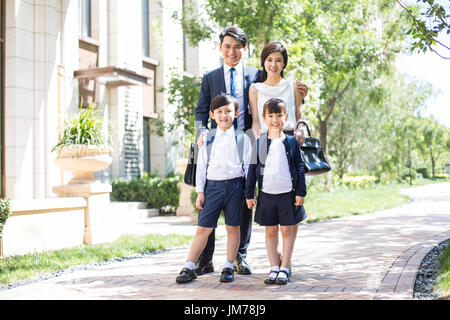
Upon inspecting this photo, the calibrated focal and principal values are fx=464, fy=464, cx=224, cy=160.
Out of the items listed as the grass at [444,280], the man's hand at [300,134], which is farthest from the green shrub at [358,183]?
the man's hand at [300,134]

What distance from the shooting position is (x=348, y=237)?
7.10m

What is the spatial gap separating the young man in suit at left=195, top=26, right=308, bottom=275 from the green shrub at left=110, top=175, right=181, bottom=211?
30.5 feet

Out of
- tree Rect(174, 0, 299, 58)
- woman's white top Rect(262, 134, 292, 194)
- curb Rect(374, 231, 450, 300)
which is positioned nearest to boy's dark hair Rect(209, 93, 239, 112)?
woman's white top Rect(262, 134, 292, 194)

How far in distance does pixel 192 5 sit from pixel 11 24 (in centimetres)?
629

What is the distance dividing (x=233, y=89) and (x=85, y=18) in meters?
11.2

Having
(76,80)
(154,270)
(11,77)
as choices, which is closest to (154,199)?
(76,80)

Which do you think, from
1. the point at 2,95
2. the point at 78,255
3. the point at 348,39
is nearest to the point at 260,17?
the point at 348,39

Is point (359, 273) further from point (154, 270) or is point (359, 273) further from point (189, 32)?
point (189, 32)

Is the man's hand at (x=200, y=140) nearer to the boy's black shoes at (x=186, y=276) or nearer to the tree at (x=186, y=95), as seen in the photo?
the boy's black shoes at (x=186, y=276)

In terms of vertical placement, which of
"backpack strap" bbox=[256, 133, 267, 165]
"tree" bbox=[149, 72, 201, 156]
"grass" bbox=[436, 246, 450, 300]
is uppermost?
"tree" bbox=[149, 72, 201, 156]

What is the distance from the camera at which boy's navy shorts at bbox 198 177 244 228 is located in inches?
167

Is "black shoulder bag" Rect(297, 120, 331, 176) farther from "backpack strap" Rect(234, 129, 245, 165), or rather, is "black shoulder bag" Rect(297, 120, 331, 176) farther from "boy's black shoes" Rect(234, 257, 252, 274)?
"boy's black shoes" Rect(234, 257, 252, 274)

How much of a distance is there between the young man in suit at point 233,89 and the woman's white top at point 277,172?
41 cm

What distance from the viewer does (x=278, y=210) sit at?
4.16 metres
